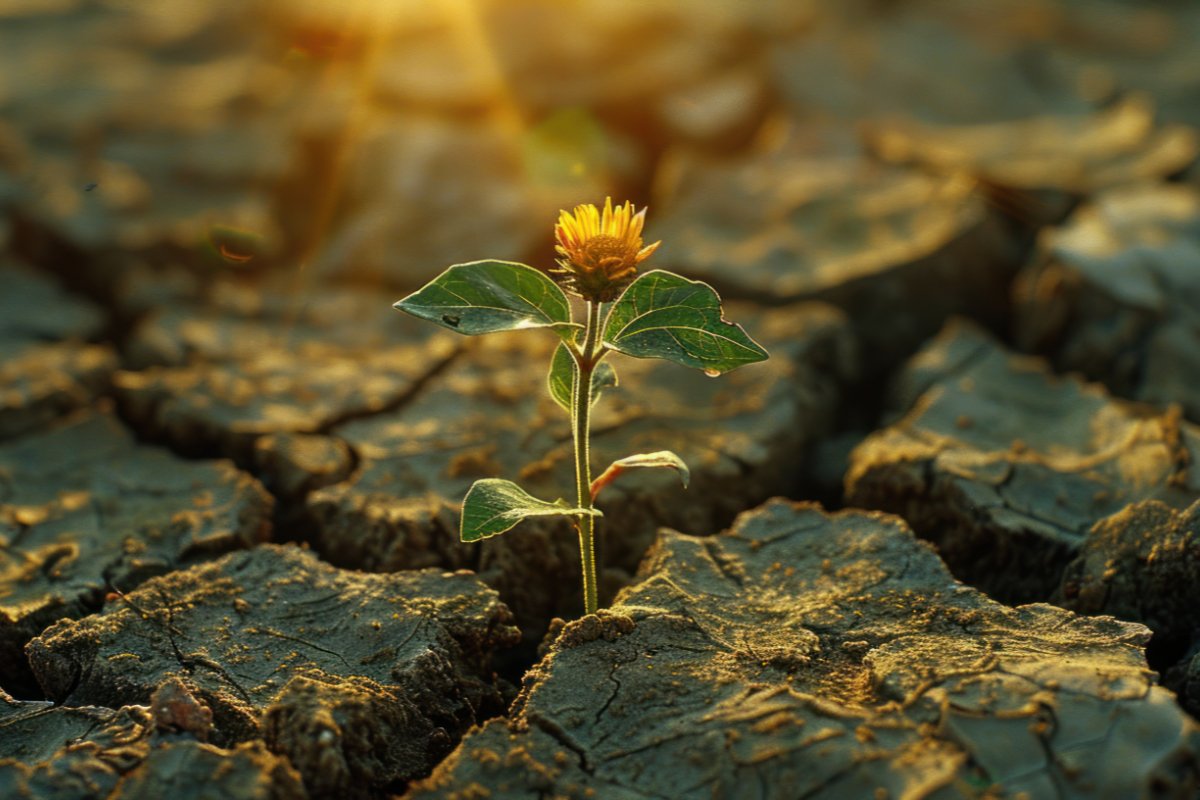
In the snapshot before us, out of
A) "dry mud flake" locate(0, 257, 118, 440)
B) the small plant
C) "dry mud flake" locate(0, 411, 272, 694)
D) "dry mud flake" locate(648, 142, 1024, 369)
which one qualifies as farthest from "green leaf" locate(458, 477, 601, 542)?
"dry mud flake" locate(0, 257, 118, 440)

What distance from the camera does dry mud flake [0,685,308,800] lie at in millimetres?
1314

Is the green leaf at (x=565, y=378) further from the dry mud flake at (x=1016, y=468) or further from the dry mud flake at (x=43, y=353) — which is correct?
the dry mud flake at (x=43, y=353)

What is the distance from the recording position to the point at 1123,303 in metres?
2.74

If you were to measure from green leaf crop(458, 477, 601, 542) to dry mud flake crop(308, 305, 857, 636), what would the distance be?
54cm

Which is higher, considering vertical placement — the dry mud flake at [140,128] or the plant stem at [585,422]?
the dry mud flake at [140,128]

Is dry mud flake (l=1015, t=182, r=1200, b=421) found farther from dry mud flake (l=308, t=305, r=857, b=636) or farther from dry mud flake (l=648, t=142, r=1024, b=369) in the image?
dry mud flake (l=308, t=305, r=857, b=636)

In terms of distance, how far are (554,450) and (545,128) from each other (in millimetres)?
2300

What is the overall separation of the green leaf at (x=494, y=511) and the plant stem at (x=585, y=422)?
84 mm

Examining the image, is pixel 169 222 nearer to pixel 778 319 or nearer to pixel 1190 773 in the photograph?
pixel 778 319

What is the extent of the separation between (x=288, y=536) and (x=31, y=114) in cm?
341

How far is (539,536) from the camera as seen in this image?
6.81 feet

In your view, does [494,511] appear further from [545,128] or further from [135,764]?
[545,128]

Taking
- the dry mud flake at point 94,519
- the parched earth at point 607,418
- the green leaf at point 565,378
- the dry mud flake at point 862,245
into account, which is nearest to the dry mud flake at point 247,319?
the parched earth at point 607,418

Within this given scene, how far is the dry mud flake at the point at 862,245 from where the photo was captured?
122 inches
